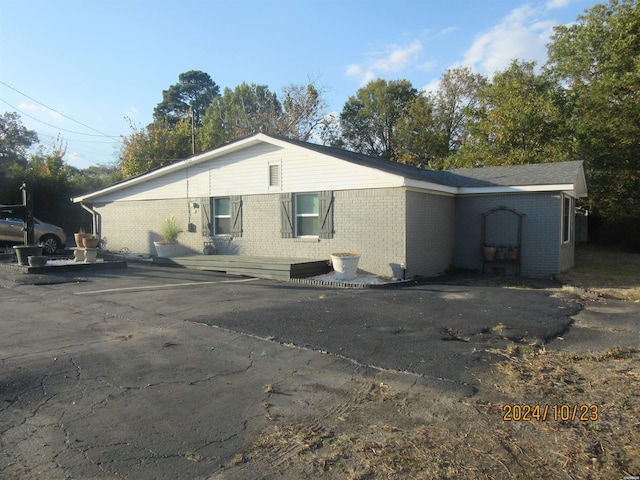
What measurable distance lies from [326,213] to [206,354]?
7.74 meters

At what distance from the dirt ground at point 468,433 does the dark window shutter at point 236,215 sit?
1053 cm

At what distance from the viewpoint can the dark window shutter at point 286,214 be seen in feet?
43.3

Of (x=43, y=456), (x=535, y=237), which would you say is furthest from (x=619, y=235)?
(x=43, y=456)

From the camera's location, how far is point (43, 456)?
2.95m

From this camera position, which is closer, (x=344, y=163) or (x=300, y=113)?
(x=344, y=163)

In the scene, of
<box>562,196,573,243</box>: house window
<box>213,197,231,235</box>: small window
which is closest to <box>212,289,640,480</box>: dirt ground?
<box>562,196,573,243</box>: house window

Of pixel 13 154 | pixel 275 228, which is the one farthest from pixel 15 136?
pixel 275 228

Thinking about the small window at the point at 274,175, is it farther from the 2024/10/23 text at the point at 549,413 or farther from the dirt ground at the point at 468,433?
the 2024/10/23 text at the point at 549,413

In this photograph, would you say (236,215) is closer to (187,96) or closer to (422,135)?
(422,135)

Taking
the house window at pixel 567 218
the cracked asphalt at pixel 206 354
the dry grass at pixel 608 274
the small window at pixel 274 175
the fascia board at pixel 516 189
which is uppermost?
the small window at pixel 274 175

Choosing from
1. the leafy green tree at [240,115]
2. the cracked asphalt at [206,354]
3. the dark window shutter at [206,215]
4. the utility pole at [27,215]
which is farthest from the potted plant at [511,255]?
the leafy green tree at [240,115]

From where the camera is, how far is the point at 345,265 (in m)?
11.0

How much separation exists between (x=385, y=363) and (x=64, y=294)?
282 inches

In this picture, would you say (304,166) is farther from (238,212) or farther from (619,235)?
(619,235)
